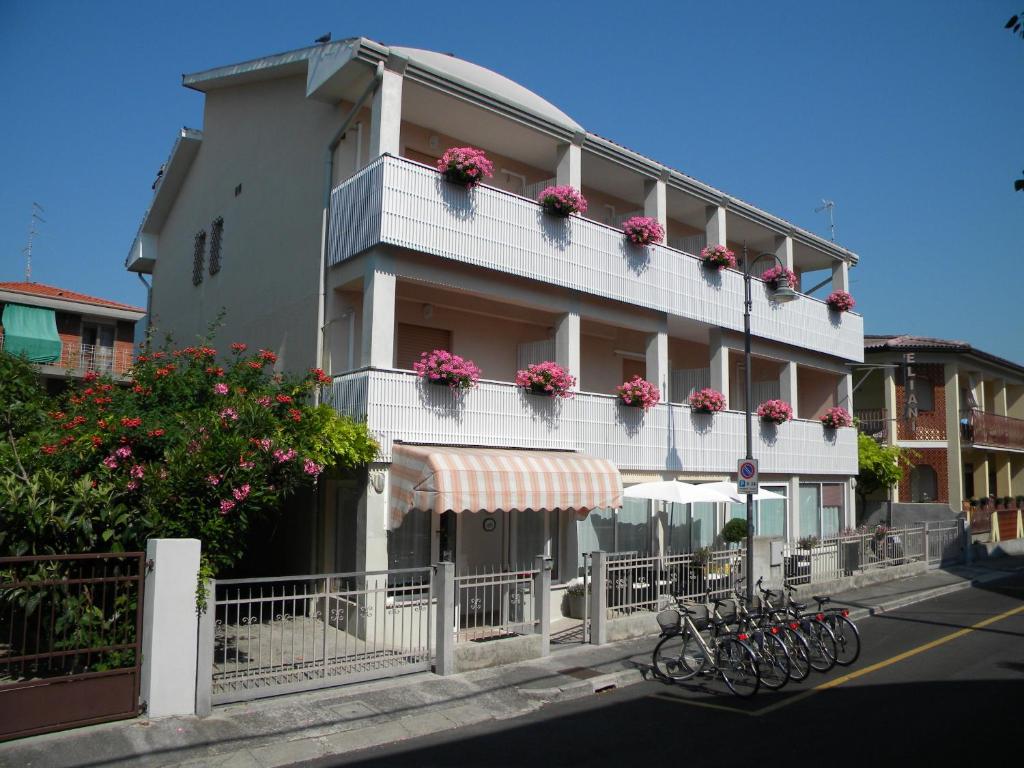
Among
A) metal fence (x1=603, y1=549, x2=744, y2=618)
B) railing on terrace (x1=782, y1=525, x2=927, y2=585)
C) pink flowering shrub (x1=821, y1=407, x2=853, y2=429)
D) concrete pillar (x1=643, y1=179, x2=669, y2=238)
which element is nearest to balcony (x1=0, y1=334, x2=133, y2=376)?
concrete pillar (x1=643, y1=179, x2=669, y2=238)

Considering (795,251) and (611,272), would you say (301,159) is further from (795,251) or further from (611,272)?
(795,251)

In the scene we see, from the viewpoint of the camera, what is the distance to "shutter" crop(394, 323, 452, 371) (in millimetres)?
16156

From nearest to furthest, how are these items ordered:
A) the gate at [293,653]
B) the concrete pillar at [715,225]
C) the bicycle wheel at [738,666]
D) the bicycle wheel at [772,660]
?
the gate at [293,653] < the bicycle wheel at [738,666] < the bicycle wheel at [772,660] < the concrete pillar at [715,225]

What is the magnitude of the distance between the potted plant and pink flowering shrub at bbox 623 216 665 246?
283cm

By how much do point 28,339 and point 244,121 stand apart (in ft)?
47.6

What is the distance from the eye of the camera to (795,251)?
2520cm

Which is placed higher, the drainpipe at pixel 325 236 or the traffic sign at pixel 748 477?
the drainpipe at pixel 325 236

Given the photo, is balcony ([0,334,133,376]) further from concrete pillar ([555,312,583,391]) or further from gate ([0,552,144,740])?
gate ([0,552,144,740])

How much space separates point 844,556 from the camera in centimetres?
2017

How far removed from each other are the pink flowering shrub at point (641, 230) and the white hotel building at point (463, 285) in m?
0.29

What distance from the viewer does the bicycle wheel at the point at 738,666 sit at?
10359 millimetres

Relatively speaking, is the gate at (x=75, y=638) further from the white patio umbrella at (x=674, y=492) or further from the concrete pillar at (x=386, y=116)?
the white patio umbrella at (x=674, y=492)

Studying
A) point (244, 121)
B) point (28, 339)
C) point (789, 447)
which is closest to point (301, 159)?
point (244, 121)

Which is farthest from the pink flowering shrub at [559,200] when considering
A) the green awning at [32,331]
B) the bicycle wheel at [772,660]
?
the green awning at [32,331]
